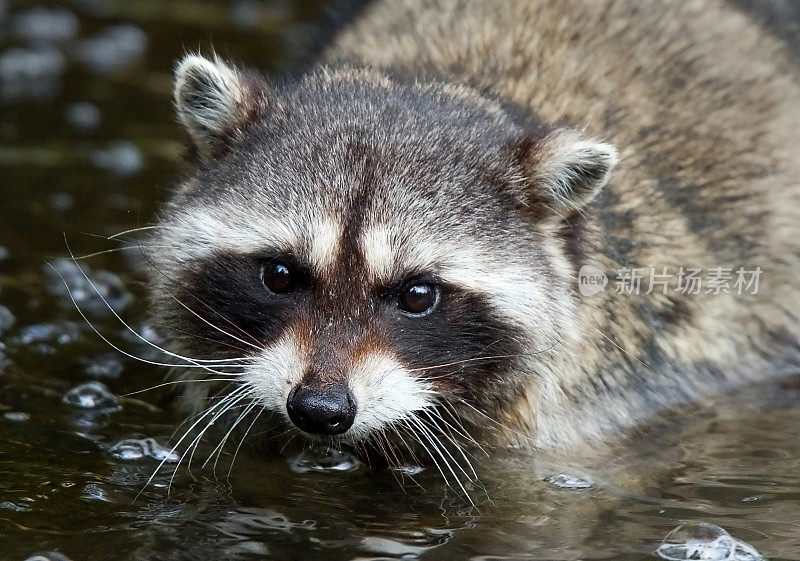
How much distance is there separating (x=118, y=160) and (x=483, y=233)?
17.7ft

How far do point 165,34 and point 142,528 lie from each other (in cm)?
925

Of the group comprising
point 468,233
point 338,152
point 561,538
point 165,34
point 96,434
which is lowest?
point 561,538

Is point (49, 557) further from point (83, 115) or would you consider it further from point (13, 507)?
point (83, 115)

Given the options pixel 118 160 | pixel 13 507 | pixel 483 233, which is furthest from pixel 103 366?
pixel 118 160

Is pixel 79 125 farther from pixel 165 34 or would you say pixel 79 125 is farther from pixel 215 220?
Answer: pixel 215 220

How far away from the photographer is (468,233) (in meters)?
5.68

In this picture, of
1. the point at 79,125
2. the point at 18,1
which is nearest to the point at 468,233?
the point at 79,125

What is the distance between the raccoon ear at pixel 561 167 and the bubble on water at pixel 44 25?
8.27m

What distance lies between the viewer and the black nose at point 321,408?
5.09m

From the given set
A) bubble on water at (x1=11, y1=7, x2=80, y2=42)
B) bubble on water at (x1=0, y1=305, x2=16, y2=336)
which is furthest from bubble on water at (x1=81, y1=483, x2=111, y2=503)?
bubble on water at (x1=11, y1=7, x2=80, y2=42)

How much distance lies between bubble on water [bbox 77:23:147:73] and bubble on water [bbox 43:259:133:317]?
4.55 metres

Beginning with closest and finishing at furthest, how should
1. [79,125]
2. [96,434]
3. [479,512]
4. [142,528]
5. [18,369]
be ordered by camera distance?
[142,528] → [479,512] → [96,434] → [18,369] → [79,125]

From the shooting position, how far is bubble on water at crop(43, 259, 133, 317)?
315 inches

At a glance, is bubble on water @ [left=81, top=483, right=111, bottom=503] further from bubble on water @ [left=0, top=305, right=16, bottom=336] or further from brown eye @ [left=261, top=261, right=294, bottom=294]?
bubble on water @ [left=0, top=305, right=16, bottom=336]
